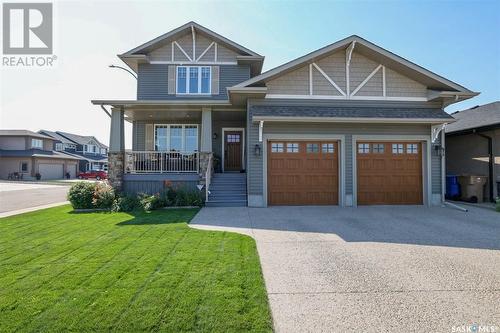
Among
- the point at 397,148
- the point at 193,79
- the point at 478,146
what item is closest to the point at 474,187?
the point at 478,146

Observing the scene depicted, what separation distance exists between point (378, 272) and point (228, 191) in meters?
7.45

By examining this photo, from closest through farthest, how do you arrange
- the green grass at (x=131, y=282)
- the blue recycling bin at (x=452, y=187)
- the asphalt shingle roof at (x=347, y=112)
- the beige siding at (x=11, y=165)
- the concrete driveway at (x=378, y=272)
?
the green grass at (x=131, y=282) → the concrete driveway at (x=378, y=272) → the asphalt shingle roof at (x=347, y=112) → the blue recycling bin at (x=452, y=187) → the beige siding at (x=11, y=165)

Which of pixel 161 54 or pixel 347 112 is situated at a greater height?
pixel 161 54

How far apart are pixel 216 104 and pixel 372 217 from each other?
704 cm

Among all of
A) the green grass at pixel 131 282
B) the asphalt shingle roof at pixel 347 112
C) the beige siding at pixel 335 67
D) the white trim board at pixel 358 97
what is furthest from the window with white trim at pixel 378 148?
the green grass at pixel 131 282

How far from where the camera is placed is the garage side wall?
10.1 meters

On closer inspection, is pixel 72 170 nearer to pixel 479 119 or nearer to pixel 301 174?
pixel 301 174

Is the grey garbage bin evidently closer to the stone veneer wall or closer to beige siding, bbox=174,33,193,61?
beige siding, bbox=174,33,193,61

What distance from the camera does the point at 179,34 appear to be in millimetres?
14141

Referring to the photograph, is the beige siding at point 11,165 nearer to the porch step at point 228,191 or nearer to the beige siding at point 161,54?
the beige siding at point 161,54

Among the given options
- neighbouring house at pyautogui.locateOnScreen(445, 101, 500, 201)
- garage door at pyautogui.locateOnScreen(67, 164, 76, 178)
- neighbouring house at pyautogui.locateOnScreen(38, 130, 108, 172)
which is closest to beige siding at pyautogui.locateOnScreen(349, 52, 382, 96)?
neighbouring house at pyautogui.locateOnScreen(445, 101, 500, 201)

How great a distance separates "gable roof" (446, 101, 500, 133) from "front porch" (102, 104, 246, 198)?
33.3 feet

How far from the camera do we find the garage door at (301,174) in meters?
10.3

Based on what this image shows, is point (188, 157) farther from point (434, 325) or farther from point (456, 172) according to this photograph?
point (456, 172)
